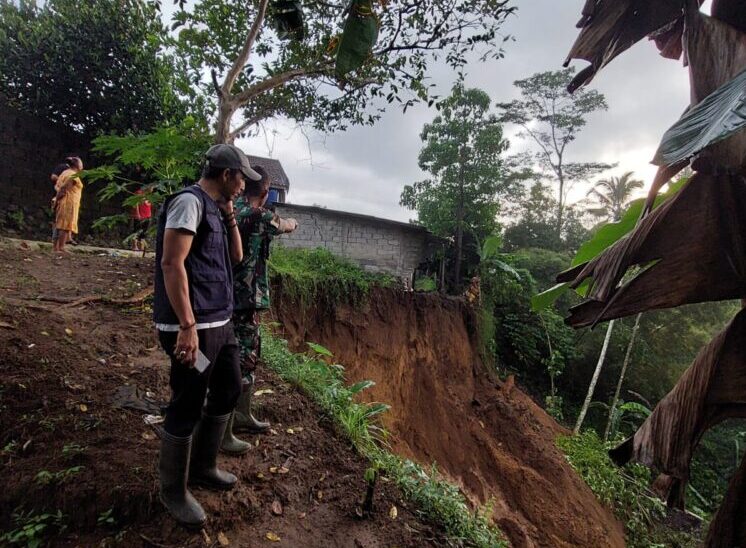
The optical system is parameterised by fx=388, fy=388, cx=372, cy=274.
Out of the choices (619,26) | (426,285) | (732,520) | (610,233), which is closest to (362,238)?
(426,285)

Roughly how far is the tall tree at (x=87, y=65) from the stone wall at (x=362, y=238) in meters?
4.15

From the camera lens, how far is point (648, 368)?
1220 centimetres

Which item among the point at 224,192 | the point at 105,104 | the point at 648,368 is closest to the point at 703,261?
the point at 224,192

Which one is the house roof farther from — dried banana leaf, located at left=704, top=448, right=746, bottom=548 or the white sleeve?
dried banana leaf, located at left=704, top=448, right=746, bottom=548

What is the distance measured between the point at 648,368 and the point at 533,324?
12.3 feet

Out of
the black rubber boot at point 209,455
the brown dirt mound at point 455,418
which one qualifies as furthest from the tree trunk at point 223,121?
the black rubber boot at point 209,455

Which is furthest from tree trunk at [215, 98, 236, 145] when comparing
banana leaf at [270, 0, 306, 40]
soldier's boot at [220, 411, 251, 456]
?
soldier's boot at [220, 411, 251, 456]

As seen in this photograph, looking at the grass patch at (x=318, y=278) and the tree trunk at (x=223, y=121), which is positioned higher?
the tree trunk at (x=223, y=121)

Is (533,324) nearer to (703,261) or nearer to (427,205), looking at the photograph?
(427,205)

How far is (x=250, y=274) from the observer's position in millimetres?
2545

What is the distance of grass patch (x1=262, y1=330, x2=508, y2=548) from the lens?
102 inches

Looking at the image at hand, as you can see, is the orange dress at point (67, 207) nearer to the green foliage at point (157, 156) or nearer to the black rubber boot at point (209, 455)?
the green foliage at point (157, 156)

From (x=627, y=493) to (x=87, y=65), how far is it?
15167 mm

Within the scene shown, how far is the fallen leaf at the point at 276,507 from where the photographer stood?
2.19m
